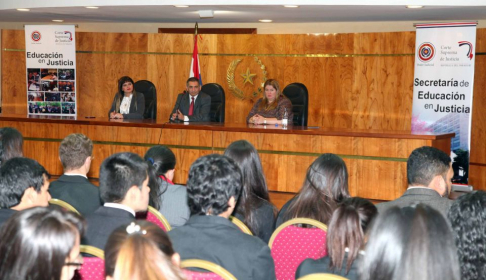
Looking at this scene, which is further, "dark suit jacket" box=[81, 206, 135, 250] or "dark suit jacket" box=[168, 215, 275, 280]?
"dark suit jacket" box=[81, 206, 135, 250]

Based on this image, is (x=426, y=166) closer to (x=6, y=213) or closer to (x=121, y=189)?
(x=121, y=189)

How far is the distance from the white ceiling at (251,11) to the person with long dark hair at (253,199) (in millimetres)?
3664

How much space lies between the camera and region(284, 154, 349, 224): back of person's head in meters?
3.22

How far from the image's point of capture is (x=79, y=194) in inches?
145

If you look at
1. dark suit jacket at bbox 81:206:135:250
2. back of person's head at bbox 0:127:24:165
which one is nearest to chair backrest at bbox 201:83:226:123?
back of person's head at bbox 0:127:24:165

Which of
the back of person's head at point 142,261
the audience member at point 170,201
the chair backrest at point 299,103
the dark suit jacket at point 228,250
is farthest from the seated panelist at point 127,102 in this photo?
the back of person's head at point 142,261

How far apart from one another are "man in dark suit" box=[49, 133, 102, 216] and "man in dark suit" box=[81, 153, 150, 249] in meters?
0.78

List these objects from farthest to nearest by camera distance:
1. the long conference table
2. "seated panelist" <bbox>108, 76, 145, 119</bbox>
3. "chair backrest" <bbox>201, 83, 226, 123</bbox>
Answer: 1. "seated panelist" <bbox>108, 76, 145, 119</bbox>
2. "chair backrest" <bbox>201, 83, 226, 123</bbox>
3. the long conference table

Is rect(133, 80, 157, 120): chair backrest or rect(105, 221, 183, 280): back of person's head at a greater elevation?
rect(133, 80, 157, 120): chair backrest

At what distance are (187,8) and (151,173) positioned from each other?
468 cm

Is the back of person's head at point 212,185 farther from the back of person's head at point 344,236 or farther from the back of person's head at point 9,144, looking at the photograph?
the back of person's head at point 9,144

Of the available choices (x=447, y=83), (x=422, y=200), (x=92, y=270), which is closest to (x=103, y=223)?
(x=92, y=270)

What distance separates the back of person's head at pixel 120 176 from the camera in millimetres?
2750

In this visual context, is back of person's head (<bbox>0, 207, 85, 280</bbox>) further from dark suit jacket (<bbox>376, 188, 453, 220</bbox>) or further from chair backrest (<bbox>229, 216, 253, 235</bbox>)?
dark suit jacket (<bbox>376, 188, 453, 220</bbox>)
